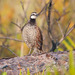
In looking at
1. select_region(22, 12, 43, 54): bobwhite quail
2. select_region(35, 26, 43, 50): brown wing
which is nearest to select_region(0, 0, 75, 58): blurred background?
select_region(22, 12, 43, 54): bobwhite quail

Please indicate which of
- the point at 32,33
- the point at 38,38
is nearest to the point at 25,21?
the point at 38,38

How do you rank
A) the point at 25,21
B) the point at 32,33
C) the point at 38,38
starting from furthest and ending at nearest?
the point at 25,21 → the point at 38,38 → the point at 32,33

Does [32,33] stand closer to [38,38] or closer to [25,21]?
[38,38]

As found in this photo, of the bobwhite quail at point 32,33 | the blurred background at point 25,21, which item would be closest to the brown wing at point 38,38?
the bobwhite quail at point 32,33

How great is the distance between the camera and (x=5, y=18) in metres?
14.1

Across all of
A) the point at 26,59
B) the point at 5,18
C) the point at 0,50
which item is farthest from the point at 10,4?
the point at 26,59

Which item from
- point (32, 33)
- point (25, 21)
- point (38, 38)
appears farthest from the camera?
point (25, 21)

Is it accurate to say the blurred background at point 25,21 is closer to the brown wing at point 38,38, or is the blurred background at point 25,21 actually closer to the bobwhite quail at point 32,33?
the bobwhite quail at point 32,33

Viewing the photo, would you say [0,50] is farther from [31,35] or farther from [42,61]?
[42,61]

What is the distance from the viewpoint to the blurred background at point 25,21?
7052 mm

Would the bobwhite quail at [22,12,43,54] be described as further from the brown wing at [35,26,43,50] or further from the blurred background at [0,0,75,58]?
the blurred background at [0,0,75,58]

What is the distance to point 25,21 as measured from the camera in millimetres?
7656

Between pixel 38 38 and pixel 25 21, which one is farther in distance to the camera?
pixel 25 21

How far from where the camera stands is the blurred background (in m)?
7.05
